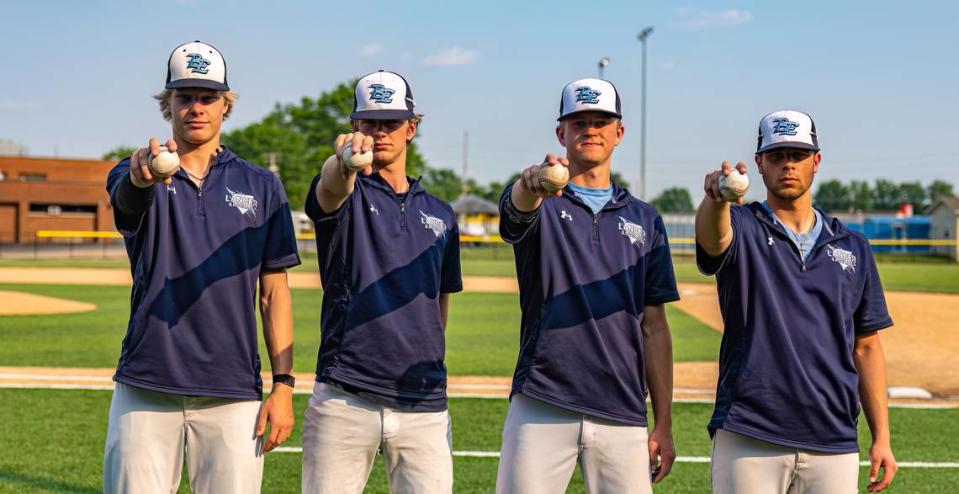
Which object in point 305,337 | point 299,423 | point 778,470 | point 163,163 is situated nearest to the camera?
point 163,163

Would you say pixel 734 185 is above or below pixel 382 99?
below

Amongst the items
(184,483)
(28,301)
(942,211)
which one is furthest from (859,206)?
(184,483)

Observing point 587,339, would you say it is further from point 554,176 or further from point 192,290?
point 192,290

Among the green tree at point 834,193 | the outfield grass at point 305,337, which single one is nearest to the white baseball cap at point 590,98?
the outfield grass at point 305,337

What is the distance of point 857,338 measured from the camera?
4.27 meters

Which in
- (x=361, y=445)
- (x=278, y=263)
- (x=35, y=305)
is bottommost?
(x=35, y=305)

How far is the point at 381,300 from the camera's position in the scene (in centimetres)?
402

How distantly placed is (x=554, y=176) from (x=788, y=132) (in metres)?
1.38

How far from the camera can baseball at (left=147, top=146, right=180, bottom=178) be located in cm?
305

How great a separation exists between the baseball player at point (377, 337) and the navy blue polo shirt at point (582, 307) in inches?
15.2

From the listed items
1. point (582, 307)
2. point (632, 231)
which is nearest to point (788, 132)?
point (632, 231)

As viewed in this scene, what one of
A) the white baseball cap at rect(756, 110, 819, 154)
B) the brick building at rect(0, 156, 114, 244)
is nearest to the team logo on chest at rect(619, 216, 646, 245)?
the white baseball cap at rect(756, 110, 819, 154)

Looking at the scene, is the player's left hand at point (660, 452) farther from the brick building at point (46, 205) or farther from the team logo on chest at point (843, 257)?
the brick building at point (46, 205)

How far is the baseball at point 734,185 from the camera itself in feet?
11.0
